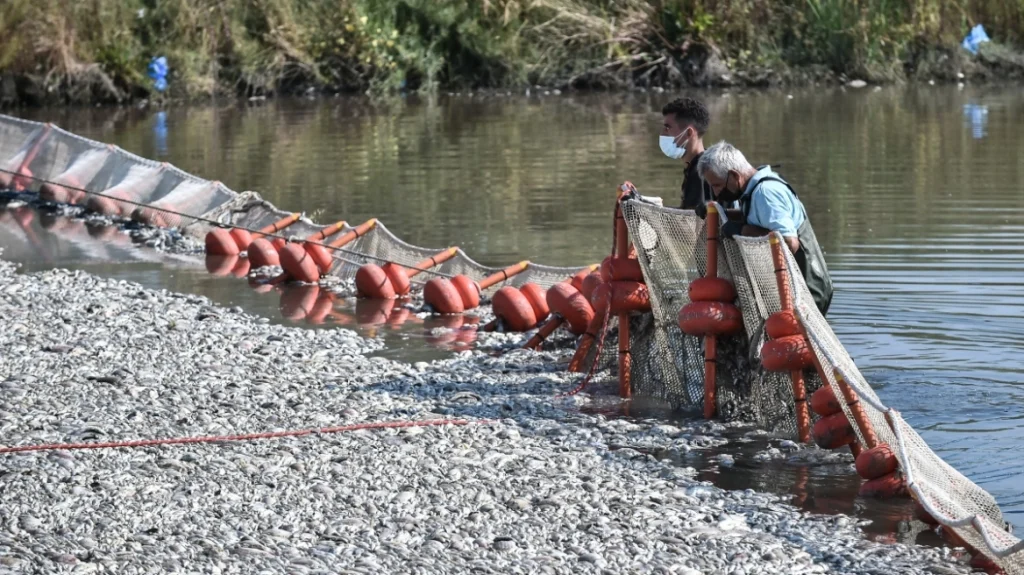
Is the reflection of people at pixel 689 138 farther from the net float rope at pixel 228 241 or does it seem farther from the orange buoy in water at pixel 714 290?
the net float rope at pixel 228 241

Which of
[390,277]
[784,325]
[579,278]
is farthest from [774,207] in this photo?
[390,277]

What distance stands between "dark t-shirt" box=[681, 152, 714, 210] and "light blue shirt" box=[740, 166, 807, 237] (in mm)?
1004

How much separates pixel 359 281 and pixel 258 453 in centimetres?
625

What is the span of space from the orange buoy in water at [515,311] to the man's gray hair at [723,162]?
3934 millimetres

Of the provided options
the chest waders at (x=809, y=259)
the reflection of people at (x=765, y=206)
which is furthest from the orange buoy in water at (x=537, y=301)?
the chest waders at (x=809, y=259)

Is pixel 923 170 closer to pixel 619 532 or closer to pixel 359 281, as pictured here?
pixel 359 281

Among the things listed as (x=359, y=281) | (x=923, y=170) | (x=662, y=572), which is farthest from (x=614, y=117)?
(x=662, y=572)

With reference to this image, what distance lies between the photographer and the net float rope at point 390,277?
1510 centimetres

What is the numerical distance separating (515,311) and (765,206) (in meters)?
4.35

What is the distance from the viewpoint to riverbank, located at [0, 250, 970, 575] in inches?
292

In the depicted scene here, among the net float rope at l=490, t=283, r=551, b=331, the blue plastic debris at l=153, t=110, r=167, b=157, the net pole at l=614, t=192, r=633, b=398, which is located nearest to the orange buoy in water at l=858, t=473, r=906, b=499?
the net pole at l=614, t=192, r=633, b=398

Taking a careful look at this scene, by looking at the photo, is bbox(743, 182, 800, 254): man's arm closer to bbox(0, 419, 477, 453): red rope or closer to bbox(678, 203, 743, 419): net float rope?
bbox(678, 203, 743, 419): net float rope

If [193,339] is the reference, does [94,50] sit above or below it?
above

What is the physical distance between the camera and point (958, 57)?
136 ft
